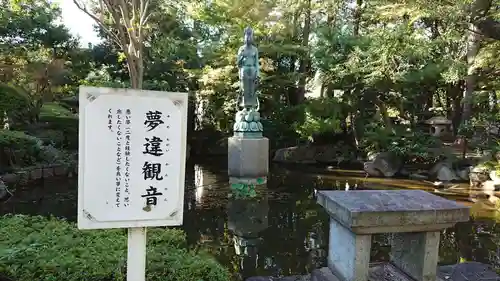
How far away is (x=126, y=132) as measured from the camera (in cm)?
228

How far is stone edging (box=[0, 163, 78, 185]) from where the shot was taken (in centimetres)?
930

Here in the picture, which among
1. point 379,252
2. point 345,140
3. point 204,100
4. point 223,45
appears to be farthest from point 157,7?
point 379,252

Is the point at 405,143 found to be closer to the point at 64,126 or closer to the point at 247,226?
the point at 247,226

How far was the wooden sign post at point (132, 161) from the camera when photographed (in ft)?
7.24

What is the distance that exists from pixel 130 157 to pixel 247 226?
4186mm

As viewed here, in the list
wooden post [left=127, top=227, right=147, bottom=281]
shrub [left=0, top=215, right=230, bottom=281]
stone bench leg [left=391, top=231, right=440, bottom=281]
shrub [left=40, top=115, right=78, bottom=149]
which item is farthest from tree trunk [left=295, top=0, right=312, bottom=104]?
wooden post [left=127, top=227, right=147, bottom=281]

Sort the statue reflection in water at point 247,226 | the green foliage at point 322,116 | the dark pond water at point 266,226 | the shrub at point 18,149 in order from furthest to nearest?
the green foliage at point 322,116
the shrub at point 18,149
the dark pond water at point 266,226
the statue reflection in water at point 247,226

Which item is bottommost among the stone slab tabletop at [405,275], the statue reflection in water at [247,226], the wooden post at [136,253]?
the statue reflection in water at [247,226]

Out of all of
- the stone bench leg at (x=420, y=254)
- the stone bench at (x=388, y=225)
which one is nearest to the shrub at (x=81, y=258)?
the stone bench at (x=388, y=225)

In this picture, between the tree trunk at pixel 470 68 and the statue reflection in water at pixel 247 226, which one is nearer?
the statue reflection in water at pixel 247 226

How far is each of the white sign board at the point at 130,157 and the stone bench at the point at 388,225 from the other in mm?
1393

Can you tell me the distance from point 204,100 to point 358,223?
13850 millimetres

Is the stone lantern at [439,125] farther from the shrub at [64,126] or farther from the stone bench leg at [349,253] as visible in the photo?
the shrub at [64,126]

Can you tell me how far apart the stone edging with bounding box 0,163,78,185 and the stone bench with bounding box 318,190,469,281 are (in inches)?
350
